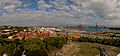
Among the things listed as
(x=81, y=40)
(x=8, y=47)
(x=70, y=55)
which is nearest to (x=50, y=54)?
(x=70, y=55)

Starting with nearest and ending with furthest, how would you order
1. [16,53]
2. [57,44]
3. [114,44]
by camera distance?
[16,53] < [57,44] < [114,44]

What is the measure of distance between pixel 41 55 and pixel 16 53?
9009 mm

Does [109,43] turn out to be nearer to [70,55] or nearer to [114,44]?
[114,44]

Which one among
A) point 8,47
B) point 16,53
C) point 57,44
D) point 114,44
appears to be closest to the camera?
point 16,53

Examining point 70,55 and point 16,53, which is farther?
point 70,55

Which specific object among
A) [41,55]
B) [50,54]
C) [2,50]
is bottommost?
[50,54]

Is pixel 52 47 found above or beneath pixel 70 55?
above

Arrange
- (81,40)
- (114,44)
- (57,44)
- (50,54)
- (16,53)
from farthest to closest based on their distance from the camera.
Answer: (81,40)
(114,44)
(57,44)
(50,54)
(16,53)

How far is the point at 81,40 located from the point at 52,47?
81.6 feet

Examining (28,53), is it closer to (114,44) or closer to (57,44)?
(57,44)

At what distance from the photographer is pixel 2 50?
26.4 metres

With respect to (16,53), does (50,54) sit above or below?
below

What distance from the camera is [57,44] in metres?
35.2

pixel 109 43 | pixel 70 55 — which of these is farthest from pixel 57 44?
A: pixel 109 43
